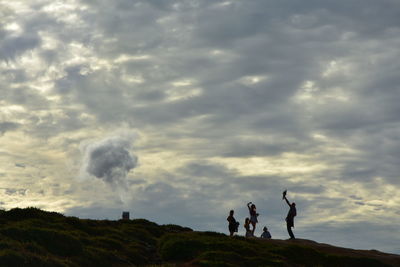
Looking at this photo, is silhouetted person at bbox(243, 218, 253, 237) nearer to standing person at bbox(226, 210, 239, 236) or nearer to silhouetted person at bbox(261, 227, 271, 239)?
standing person at bbox(226, 210, 239, 236)

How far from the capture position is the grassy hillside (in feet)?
92.0

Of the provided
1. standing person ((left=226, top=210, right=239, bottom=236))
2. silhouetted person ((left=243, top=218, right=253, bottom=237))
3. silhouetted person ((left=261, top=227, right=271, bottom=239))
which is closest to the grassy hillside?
standing person ((left=226, top=210, right=239, bottom=236))

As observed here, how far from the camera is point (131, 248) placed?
113ft

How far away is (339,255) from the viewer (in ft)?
120

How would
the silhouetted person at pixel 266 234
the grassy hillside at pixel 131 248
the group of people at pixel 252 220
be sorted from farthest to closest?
the silhouetted person at pixel 266 234
the group of people at pixel 252 220
the grassy hillside at pixel 131 248

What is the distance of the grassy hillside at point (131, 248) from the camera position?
92.0ft

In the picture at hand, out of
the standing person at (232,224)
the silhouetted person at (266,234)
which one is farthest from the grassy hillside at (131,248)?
the silhouetted person at (266,234)

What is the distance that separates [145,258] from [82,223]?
10497mm

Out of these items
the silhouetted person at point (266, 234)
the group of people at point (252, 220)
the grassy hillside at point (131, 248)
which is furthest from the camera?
the silhouetted person at point (266, 234)

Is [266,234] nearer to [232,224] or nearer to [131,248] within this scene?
[232,224]

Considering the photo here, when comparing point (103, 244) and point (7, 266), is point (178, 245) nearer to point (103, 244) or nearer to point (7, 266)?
point (103, 244)

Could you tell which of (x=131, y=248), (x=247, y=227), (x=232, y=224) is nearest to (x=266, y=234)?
(x=247, y=227)

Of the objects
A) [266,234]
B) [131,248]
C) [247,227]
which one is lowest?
[131,248]

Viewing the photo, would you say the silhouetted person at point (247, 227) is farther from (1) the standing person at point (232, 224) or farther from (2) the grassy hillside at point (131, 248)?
(2) the grassy hillside at point (131, 248)
